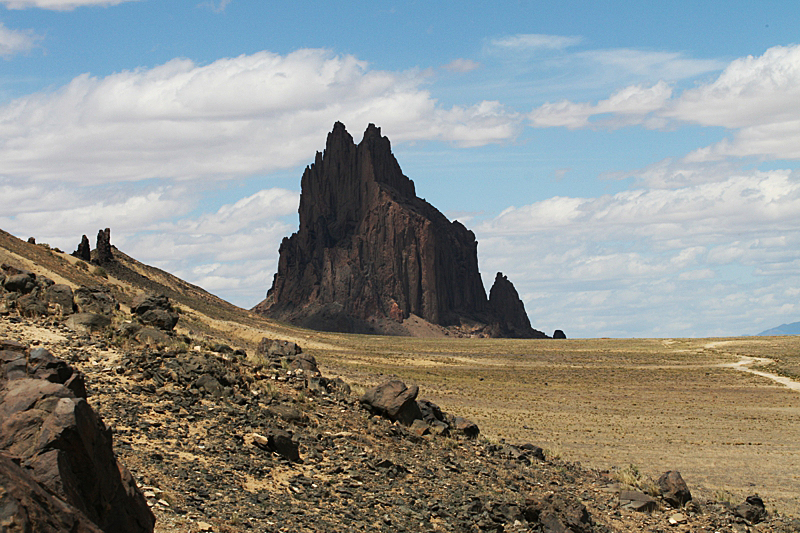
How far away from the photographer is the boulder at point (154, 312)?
22.4 meters

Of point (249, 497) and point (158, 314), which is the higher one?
point (158, 314)

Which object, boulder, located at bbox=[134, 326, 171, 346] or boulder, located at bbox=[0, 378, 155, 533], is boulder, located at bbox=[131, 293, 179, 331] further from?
boulder, located at bbox=[0, 378, 155, 533]

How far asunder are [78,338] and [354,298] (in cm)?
18009

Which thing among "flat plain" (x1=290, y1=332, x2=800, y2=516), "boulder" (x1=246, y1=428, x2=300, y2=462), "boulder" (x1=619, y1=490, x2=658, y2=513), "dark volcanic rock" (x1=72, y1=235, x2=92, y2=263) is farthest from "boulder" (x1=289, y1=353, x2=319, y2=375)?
"dark volcanic rock" (x1=72, y1=235, x2=92, y2=263)

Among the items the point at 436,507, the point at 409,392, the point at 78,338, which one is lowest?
the point at 436,507

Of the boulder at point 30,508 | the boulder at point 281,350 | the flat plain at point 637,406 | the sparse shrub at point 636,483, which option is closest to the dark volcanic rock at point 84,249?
the flat plain at point 637,406

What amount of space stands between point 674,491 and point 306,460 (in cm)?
998

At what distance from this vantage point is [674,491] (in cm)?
1992

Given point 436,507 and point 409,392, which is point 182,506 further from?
point 409,392

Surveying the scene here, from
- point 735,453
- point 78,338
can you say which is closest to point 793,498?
point 735,453

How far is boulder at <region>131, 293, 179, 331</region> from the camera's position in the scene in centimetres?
2241

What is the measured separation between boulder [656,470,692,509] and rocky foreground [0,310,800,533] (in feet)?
0.12

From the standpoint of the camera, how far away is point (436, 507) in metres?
15.1

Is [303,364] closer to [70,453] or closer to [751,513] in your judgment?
[751,513]
